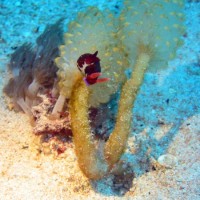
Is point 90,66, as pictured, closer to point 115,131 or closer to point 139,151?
point 115,131

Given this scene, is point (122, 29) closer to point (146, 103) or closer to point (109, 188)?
point (146, 103)

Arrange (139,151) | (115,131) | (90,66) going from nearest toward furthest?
1. (90,66)
2. (115,131)
3. (139,151)

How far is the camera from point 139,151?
8.68ft

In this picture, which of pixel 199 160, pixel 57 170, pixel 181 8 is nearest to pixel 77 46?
pixel 181 8

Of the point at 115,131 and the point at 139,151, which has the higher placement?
the point at 115,131

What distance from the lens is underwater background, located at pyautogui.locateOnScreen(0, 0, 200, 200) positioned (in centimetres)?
235

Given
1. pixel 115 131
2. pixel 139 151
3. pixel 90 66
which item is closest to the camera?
pixel 90 66

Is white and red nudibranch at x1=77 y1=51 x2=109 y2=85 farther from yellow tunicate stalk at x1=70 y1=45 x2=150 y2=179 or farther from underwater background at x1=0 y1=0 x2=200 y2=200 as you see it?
underwater background at x1=0 y1=0 x2=200 y2=200

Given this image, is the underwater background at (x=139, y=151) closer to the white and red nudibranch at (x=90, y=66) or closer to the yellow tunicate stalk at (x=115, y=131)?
the yellow tunicate stalk at (x=115, y=131)

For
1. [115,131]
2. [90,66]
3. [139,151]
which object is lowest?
[139,151]

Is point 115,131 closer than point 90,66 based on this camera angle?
No

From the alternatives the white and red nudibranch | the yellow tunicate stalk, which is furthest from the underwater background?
the white and red nudibranch

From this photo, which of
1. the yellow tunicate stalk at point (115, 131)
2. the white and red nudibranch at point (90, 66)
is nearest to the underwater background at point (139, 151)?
the yellow tunicate stalk at point (115, 131)

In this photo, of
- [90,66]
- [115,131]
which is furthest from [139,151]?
[90,66]
